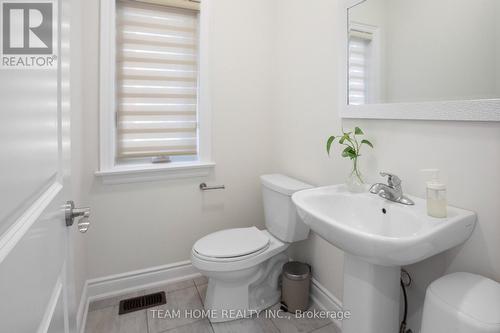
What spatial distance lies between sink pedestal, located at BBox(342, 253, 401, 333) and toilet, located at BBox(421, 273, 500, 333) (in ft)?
0.65

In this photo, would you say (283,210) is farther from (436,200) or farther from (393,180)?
(436,200)

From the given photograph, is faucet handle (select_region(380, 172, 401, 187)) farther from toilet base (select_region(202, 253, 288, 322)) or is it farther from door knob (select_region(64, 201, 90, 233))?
door knob (select_region(64, 201, 90, 233))

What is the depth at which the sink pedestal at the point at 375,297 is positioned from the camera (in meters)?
1.09

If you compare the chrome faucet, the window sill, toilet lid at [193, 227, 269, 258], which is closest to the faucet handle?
the chrome faucet

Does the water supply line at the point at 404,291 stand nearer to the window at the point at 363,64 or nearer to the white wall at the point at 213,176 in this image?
the window at the point at 363,64

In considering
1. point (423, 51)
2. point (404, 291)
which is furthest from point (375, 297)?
point (423, 51)

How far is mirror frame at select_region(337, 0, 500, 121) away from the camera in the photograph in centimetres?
94

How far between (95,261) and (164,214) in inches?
20.4

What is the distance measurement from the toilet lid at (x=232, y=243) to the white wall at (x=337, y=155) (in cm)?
38

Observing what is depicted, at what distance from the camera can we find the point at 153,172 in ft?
6.37

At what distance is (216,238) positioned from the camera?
70.1 inches

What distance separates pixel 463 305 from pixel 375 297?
33 centimetres

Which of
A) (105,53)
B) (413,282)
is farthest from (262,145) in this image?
(413,282)

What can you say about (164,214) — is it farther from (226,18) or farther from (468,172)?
(468,172)
